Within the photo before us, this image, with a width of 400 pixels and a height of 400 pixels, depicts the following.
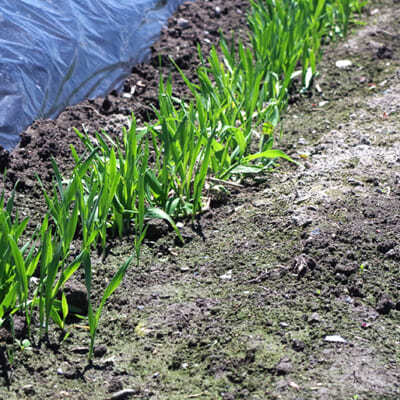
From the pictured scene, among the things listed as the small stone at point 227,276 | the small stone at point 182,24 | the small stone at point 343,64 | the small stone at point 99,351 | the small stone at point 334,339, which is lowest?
the small stone at point 343,64

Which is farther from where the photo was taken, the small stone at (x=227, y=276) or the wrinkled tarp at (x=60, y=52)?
the wrinkled tarp at (x=60, y=52)

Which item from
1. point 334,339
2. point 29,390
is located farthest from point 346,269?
point 29,390


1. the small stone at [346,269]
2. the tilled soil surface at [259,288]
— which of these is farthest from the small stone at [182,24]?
the small stone at [346,269]

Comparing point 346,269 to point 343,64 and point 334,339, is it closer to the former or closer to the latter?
point 334,339

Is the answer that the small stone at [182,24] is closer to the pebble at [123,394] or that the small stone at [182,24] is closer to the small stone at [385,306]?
the small stone at [385,306]

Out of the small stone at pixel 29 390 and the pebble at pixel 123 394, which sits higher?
the small stone at pixel 29 390

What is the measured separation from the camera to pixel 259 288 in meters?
1.83

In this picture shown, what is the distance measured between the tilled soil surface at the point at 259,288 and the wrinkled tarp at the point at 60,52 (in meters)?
0.14

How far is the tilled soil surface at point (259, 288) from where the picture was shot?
147 centimetres

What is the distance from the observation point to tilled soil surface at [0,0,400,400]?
147cm

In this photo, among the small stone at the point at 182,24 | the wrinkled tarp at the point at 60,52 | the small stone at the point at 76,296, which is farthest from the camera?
the small stone at the point at 182,24

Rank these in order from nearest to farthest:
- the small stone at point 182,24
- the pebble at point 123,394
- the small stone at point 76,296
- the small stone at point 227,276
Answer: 1. the pebble at point 123,394
2. the small stone at point 76,296
3. the small stone at point 227,276
4. the small stone at point 182,24

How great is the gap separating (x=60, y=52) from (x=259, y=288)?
1934mm

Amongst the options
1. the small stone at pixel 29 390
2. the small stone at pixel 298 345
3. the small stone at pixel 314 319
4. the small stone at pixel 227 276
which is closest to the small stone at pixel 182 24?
the small stone at pixel 227 276
